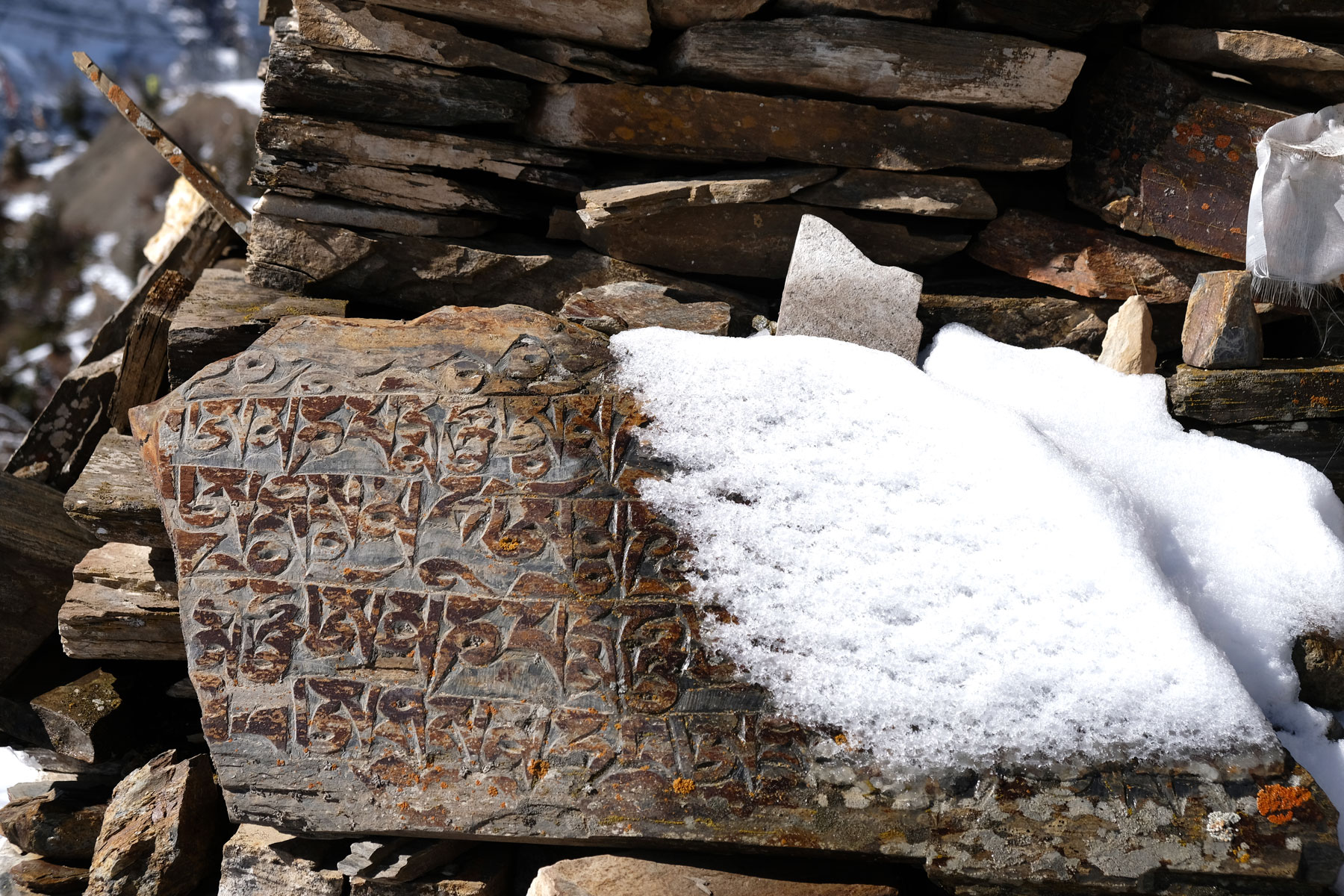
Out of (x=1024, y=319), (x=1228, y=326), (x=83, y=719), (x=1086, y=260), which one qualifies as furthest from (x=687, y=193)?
→ (x=83, y=719)

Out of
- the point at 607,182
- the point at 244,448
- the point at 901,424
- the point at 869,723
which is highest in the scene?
the point at 607,182

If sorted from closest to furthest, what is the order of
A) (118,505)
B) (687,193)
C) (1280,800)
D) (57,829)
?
(1280,800)
(118,505)
(57,829)
(687,193)

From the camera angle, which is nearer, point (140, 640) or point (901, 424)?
point (901, 424)

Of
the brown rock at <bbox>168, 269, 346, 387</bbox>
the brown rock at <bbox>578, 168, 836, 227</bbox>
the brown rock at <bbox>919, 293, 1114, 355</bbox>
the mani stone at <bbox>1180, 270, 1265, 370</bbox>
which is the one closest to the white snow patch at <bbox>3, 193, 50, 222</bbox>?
the brown rock at <bbox>168, 269, 346, 387</bbox>

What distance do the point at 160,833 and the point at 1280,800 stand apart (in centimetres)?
276

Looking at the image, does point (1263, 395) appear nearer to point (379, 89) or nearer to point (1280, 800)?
point (1280, 800)

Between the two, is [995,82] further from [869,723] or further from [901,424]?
[869,723]

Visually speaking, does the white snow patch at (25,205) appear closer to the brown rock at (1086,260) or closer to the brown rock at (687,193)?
the brown rock at (687,193)

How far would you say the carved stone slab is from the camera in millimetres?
1828

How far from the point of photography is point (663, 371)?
7.70 ft

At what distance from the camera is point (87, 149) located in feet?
45.7

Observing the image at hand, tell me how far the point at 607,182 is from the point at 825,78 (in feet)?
2.73

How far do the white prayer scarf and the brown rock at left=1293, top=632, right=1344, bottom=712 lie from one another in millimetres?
1260

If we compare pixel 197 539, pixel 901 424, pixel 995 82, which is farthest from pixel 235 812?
pixel 995 82
